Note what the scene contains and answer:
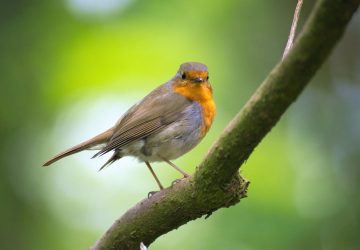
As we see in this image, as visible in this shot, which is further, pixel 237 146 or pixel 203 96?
pixel 203 96

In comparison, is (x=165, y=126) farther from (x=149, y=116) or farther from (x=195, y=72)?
(x=195, y=72)

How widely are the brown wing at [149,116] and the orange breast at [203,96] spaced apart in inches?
2.3

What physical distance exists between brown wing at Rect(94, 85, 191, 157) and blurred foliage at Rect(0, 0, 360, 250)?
1.54 ft

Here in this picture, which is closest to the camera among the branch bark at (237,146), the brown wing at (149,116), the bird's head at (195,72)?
the branch bark at (237,146)

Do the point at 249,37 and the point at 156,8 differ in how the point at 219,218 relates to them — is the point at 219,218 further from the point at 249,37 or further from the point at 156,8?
the point at 249,37

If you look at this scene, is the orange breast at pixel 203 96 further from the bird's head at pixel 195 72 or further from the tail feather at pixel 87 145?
the tail feather at pixel 87 145

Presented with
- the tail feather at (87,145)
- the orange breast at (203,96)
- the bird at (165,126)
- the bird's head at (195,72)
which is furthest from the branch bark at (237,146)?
the bird's head at (195,72)

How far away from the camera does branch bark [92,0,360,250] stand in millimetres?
1954

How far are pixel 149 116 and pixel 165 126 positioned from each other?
0.51ft

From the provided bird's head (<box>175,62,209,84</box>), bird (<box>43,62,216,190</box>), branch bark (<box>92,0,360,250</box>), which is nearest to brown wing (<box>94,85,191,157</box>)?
bird (<box>43,62,216,190</box>)

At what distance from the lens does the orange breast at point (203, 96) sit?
4488mm

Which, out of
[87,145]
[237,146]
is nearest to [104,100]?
[87,145]

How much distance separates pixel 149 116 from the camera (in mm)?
4574

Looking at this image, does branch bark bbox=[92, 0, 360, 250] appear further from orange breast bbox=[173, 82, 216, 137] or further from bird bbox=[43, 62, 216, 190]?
orange breast bbox=[173, 82, 216, 137]
